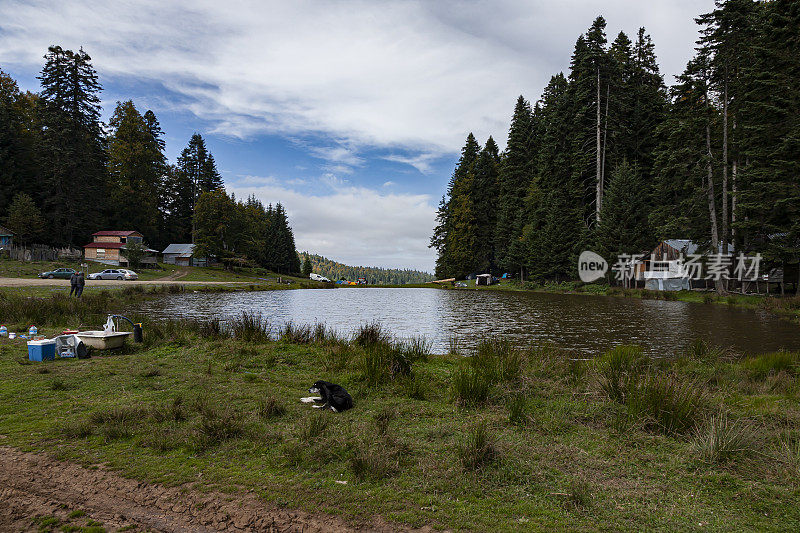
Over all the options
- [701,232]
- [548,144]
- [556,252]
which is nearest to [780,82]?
[701,232]

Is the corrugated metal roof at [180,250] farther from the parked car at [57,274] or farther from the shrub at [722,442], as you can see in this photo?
the shrub at [722,442]

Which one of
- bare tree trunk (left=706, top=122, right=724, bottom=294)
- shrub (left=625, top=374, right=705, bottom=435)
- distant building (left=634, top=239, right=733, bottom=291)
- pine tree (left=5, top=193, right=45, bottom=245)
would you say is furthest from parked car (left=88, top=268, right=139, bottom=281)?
bare tree trunk (left=706, top=122, right=724, bottom=294)

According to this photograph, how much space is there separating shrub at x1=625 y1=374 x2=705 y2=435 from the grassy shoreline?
0.02m

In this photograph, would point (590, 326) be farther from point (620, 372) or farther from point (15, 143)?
point (15, 143)

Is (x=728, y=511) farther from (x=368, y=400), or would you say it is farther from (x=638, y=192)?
(x=638, y=192)

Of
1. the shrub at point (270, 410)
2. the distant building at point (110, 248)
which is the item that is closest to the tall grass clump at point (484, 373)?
the shrub at point (270, 410)

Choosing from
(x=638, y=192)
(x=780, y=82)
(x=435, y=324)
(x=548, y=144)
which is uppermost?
(x=548, y=144)

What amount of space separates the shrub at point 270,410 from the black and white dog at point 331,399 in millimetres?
609

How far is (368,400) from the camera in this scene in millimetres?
7598

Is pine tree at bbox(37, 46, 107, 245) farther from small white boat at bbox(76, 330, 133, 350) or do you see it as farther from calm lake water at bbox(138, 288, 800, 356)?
small white boat at bbox(76, 330, 133, 350)

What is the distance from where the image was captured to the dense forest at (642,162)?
1121 inches

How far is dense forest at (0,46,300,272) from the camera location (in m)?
56.0

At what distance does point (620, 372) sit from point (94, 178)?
3099 inches

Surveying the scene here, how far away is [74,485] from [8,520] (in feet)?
1.99
